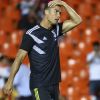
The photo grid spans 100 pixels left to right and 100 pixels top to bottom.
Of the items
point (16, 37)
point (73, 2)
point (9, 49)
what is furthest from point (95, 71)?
point (73, 2)

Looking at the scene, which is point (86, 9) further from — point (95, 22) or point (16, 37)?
point (16, 37)

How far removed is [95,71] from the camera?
1039 centimetres

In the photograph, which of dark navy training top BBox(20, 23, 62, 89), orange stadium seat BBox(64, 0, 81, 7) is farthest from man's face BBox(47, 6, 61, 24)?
orange stadium seat BBox(64, 0, 81, 7)

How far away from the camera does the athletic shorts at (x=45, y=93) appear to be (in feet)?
20.4

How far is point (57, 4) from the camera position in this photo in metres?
6.27

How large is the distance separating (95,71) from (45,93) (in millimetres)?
4256

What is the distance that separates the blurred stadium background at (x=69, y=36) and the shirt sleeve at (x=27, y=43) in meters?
4.76

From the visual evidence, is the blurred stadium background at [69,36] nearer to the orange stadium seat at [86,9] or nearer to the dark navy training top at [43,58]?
the orange stadium seat at [86,9]

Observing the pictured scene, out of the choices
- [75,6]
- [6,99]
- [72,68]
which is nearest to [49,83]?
[6,99]

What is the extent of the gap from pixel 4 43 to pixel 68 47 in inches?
69.8

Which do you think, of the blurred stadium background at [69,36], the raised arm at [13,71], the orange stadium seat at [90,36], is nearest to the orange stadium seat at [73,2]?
the blurred stadium background at [69,36]

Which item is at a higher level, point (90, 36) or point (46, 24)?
point (46, 24)

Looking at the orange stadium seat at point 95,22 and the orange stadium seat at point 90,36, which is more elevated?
the orange stadium seat at point 95,22

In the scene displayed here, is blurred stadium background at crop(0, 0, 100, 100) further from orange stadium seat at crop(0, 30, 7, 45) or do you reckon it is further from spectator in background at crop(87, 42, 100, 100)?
spectator in background at crop(87, 42, 100, 100)
